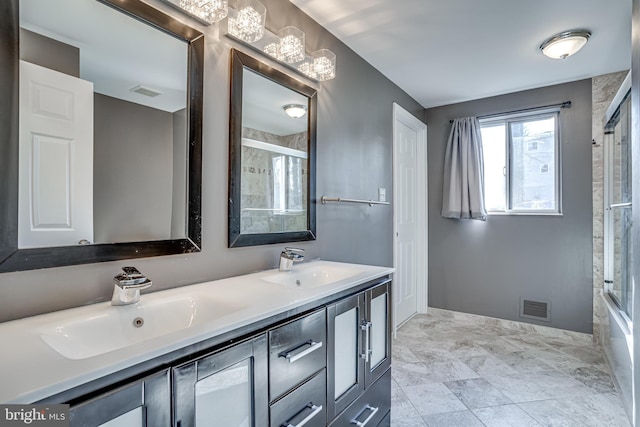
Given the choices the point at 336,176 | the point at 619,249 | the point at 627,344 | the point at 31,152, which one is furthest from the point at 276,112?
the point at 619,249

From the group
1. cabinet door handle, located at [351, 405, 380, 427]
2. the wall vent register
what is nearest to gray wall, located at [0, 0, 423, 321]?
cabinet door handle, located at [351, 405, 380, 427]

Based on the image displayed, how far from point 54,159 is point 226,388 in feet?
2.69

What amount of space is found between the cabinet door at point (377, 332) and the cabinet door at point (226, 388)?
Result: 2.03 feet

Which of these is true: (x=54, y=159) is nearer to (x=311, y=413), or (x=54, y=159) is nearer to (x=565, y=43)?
(x=311, y=413)

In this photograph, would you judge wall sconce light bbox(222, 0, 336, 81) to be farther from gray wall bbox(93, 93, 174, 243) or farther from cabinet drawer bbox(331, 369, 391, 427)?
cabinet drawer bbox(331, 369, 391, 427)

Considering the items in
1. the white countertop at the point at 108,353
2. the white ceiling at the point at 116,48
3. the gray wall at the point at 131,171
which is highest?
the white ceiling at the point at 116,48

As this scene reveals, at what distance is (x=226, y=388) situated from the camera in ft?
2.62

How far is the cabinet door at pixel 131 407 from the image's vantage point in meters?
0.56

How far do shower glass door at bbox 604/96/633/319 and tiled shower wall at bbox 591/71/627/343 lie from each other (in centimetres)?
9

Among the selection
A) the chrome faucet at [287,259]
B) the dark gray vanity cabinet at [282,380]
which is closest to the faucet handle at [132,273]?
the dark gray vanity cabinet at [282,380]

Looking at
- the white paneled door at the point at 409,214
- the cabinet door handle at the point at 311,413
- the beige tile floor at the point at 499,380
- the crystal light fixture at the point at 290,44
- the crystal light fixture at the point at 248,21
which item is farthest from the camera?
the white paneled door at the point at 409,214

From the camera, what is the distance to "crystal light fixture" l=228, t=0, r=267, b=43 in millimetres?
1438

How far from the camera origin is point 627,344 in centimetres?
182

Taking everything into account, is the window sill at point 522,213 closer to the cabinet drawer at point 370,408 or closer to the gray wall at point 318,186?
the gray wall at point 318,186
